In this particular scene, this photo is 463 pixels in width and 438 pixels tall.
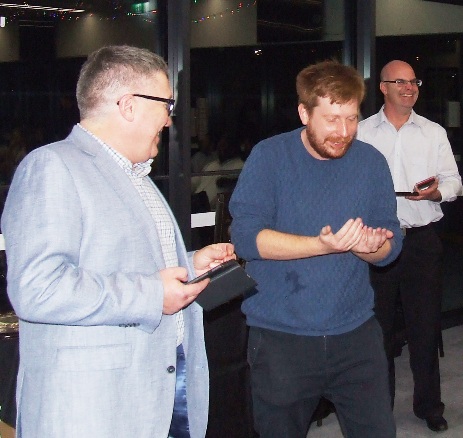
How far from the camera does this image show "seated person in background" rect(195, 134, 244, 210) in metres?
4.68

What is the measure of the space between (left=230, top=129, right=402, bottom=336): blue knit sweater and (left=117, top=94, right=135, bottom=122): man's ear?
69 centimetres

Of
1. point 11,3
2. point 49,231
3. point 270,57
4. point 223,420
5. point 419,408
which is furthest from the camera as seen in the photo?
point 270,57

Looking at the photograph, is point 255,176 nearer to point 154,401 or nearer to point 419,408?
point 154,401

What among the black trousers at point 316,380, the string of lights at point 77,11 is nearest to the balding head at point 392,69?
the string of lights at point 77,11

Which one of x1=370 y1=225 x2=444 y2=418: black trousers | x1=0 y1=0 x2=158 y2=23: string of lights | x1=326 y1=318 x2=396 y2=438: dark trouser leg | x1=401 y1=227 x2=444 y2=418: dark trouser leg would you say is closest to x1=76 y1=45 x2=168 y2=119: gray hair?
x1=326 y1=318 x2=396 y2=438: dark trouser leg

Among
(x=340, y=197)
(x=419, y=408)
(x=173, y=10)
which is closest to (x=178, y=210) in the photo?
(x=173, y=10)

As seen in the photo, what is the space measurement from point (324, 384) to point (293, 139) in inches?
31.2

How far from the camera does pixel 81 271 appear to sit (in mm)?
1730

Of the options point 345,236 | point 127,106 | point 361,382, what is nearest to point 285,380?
point 361,382

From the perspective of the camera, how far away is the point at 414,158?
161 inches

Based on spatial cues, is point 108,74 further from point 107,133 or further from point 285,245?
point 285,245

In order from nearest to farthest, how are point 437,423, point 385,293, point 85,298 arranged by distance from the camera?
point 85,298, point 385,293, point 437,423

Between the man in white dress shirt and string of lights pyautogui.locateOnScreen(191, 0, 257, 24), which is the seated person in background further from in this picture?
the man in white dress shirt

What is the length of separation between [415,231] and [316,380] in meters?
1.75
